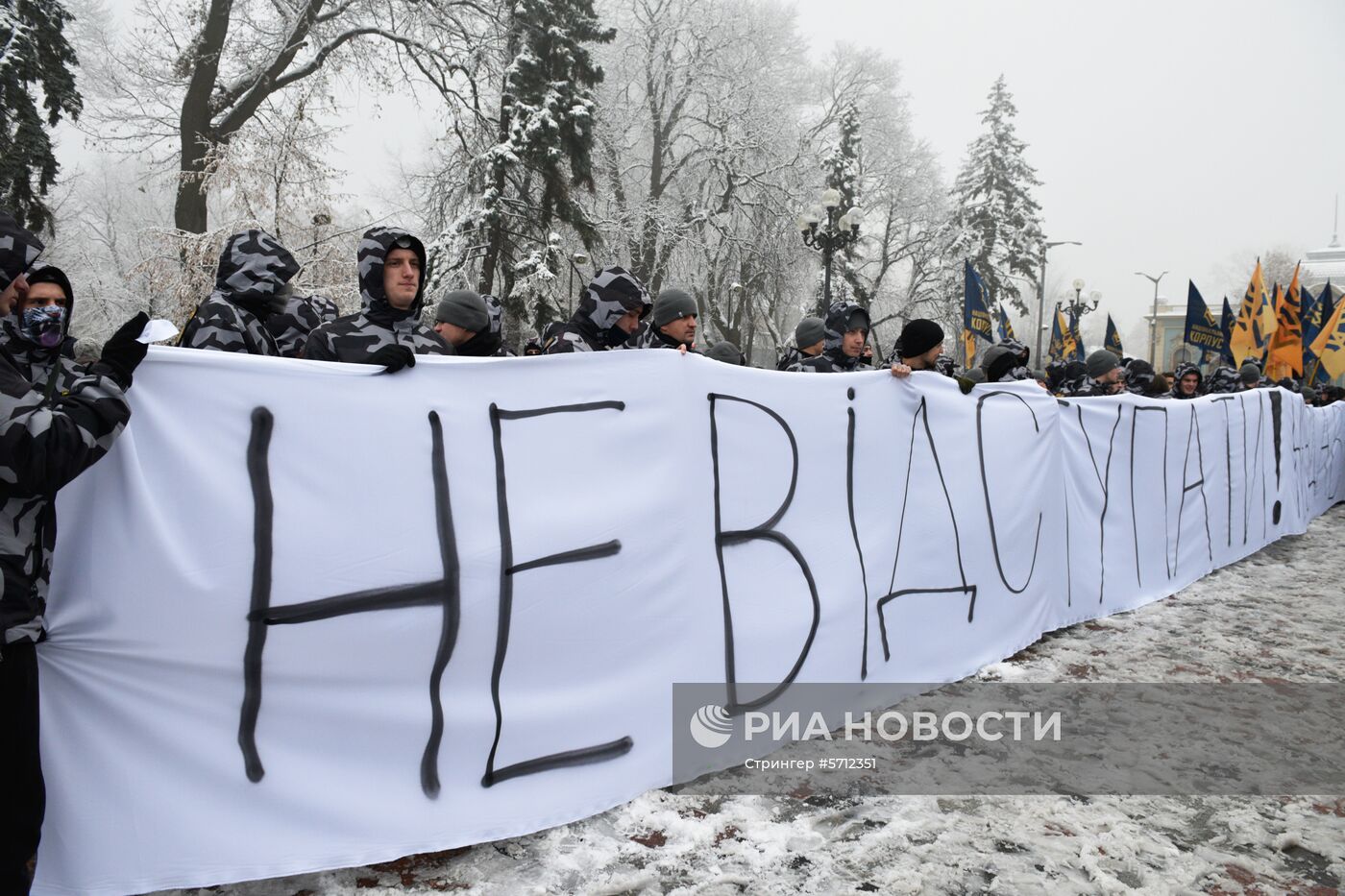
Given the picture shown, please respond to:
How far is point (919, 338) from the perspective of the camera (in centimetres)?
461

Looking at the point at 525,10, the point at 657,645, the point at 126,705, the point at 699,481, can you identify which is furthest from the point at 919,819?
the point at 525,10

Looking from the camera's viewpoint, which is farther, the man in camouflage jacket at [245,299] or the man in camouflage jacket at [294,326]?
the man in camouflage jacket at [294,326]

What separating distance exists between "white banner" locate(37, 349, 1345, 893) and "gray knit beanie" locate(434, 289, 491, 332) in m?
1.78

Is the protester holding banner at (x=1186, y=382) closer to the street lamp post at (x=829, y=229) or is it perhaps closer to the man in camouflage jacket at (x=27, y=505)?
the street lamp post at (x=829, y=229)

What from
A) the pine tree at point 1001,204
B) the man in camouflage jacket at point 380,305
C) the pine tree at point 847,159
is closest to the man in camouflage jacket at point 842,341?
the man in camouflage jacket at point 380,305

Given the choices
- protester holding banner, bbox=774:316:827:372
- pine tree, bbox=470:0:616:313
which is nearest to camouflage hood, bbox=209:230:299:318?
protester holding banner, bbox=774:316:827:372

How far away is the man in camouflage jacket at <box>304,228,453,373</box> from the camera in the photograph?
3.22 metres

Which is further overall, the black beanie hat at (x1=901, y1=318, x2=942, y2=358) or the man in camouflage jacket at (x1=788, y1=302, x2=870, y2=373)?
the man in camouflage jacket at (x1=788, y1=302, x2=870, y2=373)

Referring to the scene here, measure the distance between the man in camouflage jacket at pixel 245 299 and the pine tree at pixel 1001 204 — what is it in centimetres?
3770

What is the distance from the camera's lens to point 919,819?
9.36ft

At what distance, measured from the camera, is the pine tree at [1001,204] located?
39.0m

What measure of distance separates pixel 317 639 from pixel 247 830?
501 millimetres

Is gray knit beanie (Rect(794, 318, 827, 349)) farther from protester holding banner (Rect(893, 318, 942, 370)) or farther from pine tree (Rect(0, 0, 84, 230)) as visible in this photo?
pine tree (Rect(0, 0, 84, 230))

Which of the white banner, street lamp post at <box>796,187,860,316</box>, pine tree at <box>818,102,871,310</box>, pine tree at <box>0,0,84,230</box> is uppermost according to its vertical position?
pine tree at <box>818,102,871,310</box>
